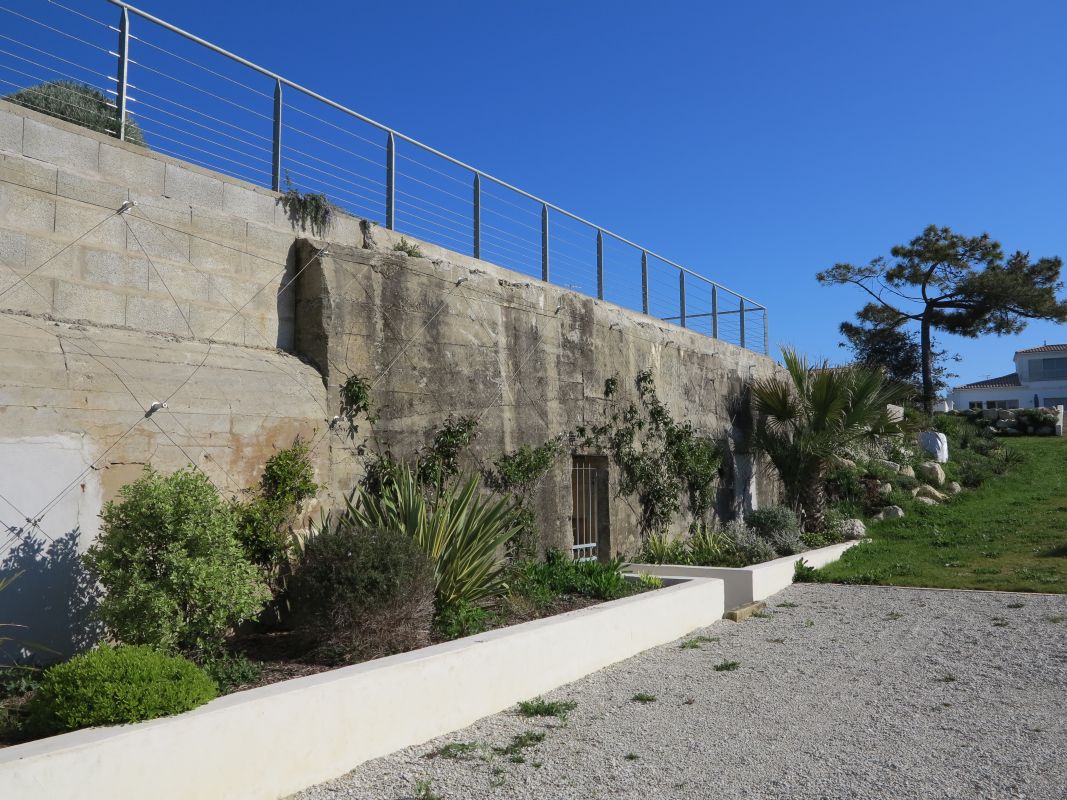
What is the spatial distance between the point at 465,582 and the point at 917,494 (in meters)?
13.9

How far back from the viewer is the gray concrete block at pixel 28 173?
552 cm

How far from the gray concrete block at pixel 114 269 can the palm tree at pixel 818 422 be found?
37.4ft

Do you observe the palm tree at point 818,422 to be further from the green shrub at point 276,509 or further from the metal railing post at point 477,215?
the green shrub at point 276,509

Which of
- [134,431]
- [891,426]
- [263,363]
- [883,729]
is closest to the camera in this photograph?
[883,729]

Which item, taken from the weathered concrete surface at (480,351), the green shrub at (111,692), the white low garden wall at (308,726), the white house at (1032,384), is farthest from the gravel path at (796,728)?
the white house at (1032,384)

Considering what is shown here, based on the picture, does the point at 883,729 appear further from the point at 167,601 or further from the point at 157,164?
the point at 157,164

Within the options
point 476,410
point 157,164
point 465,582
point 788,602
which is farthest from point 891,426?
point 157,164

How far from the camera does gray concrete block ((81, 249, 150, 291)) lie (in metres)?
5.93

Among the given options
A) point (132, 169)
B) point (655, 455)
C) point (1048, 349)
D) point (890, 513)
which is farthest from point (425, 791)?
point (1048, 349)

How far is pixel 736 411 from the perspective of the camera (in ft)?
50.8

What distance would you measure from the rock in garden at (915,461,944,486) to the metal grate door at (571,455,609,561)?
35.4 feet

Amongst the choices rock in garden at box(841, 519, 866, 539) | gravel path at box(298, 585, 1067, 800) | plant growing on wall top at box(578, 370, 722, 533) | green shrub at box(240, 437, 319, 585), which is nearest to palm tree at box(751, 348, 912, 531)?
rock in garden at box(841, 519, 866, 539)

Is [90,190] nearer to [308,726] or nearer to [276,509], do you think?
[276,509]

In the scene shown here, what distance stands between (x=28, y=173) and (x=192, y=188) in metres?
1.25
